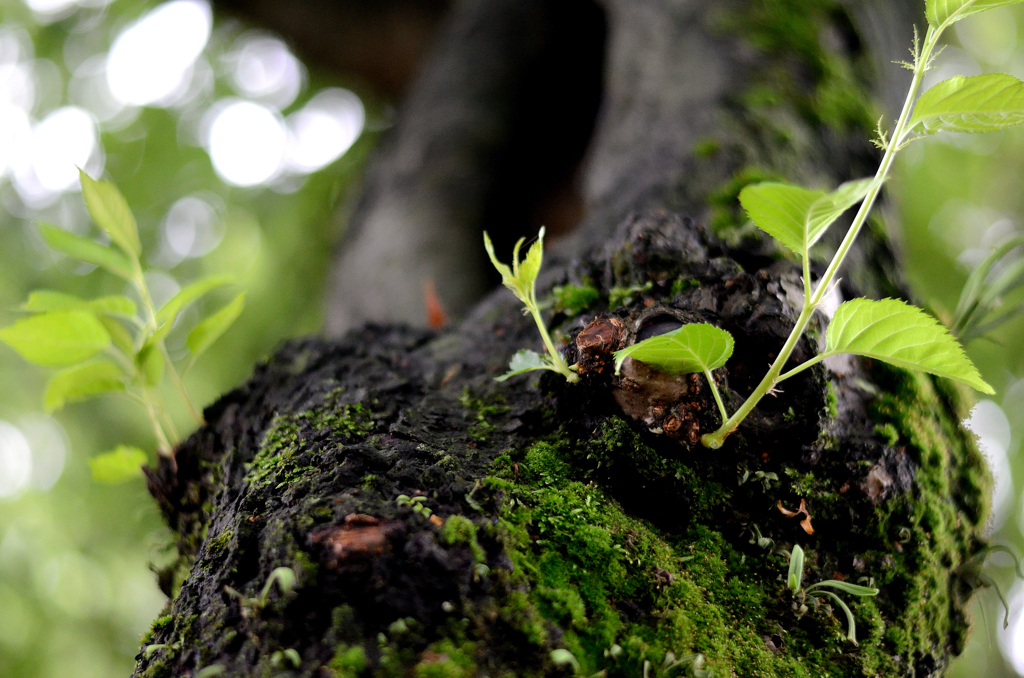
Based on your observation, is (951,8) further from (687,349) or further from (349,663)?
(349,663)

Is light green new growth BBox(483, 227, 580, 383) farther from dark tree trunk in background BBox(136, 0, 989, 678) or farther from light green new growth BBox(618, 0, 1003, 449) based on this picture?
light green new growth BBox(618, 0, 1003, 449)

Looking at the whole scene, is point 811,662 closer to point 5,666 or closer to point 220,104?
point 5,666

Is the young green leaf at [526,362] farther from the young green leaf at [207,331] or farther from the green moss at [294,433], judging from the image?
the young green leaf at [207,331]

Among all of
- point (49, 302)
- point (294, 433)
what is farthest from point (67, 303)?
point (294, 433)

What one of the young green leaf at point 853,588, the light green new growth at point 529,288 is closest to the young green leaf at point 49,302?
the light green new growth at point 529,288

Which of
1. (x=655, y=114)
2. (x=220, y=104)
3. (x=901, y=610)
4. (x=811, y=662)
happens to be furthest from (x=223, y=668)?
(x=220, y=104)
